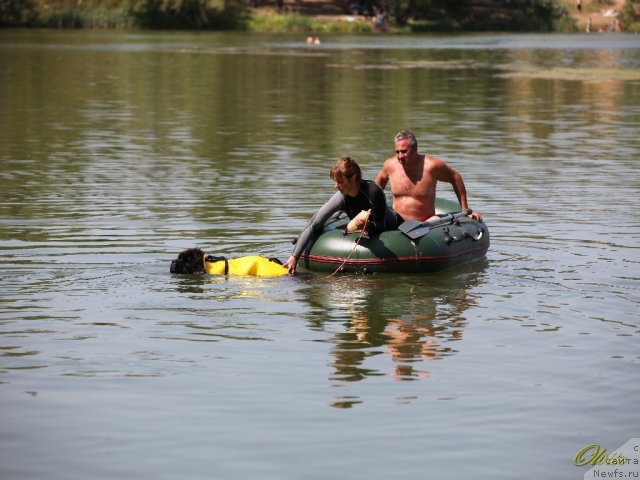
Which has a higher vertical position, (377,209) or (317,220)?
(377,209)

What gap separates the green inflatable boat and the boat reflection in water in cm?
11

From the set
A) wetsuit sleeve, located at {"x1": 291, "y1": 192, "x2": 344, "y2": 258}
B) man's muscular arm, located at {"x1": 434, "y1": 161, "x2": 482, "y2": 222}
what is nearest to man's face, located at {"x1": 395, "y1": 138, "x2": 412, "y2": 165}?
man's muscular arm, located at {"x1": 434, "y1": 161, "x2": 482, "y2": 222}

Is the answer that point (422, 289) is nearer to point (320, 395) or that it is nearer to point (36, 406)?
point (320, 395)

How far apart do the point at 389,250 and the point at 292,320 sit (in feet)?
6.02

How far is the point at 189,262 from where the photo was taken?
12.5m

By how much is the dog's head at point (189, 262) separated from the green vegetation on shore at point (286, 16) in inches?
2846

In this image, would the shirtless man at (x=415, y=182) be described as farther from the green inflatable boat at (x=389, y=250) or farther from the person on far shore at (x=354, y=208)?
the person on far shore at (x=354, y=208)

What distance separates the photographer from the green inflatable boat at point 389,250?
12.6 meters

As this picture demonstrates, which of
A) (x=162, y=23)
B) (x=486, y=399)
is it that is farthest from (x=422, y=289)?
(x=162, y=23)

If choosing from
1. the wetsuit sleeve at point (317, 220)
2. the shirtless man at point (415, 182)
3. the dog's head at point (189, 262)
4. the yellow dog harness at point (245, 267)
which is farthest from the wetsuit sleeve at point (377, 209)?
the dog's head at point (189, 262)

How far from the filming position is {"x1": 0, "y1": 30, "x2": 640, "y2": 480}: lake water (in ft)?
26.2

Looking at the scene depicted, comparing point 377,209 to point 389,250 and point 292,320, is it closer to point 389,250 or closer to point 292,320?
point 389,250

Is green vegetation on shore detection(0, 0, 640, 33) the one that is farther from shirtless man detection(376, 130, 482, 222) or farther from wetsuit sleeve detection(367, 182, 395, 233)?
wetsuit sleeve detection(367, 182, 395, 233)

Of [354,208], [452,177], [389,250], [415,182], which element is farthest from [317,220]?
[452,177]
